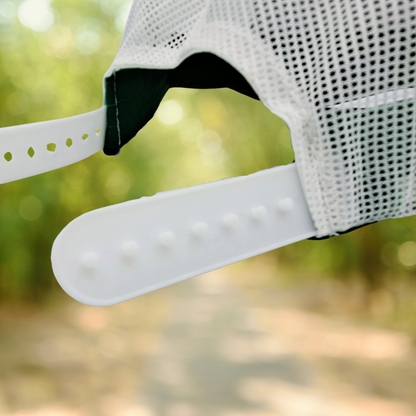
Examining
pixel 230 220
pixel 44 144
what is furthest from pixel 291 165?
pixel 44 144

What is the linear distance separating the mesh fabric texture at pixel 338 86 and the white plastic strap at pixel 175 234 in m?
0.02

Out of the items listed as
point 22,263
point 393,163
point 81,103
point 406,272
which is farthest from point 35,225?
point 393,163

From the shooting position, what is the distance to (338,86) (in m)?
0.30

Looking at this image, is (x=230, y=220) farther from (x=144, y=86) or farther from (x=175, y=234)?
(x=144, y=86)

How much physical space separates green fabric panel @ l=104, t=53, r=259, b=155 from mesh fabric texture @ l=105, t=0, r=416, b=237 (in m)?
0.19

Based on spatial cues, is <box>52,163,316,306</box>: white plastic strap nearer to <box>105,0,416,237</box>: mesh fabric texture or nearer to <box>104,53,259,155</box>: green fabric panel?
<box>105,0,416,237</box>: mesh fabric texture

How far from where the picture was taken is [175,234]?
0.27 m

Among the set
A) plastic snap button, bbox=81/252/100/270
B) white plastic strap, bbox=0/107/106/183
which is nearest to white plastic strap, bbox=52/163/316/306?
plastic snap button, bbox=81/252/100/270

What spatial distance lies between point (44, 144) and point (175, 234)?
0.25m

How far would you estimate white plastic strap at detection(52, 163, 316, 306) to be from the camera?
26 cm

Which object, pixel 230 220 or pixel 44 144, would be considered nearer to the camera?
pixel 230 220

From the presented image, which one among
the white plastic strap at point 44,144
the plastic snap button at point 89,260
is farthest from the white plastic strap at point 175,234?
the white plastic strap at point 44,144

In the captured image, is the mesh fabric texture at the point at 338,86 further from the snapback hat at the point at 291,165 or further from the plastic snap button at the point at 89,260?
the plastic snap button at the point at 89,260

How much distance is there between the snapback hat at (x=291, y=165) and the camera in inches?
10.4
